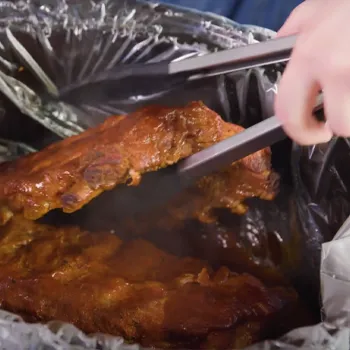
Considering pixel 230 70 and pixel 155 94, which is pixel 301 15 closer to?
pixel 230 70

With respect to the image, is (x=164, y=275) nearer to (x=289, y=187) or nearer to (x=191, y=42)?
(x=289, y=187)

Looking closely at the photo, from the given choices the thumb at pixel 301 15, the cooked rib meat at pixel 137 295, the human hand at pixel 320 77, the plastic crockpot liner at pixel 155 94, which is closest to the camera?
the human hand at pixel 320 77

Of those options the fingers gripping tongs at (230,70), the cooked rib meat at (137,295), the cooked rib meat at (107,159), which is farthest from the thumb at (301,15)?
the cooked rib meat at (137,295)

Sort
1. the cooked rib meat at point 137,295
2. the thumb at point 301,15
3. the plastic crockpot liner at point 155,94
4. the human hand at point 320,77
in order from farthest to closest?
the plastic crockpot liner at point 155,94, the cooked rib meat at point 137,295, the thumb at point 301,15, the human hand at point 320,77

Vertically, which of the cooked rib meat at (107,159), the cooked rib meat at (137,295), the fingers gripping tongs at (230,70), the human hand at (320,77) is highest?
the human hand at (320,77)

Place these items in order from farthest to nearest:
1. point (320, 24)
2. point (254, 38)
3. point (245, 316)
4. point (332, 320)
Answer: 1. point (254, 38)
2. point (245, 316)
3. point (332, 320)
4. point (320, 24)

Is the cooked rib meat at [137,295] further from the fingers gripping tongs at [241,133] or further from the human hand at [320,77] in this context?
the human hand at [320,77]

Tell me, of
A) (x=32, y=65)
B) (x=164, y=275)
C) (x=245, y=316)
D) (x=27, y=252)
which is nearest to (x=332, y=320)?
(x=245, y=316)
